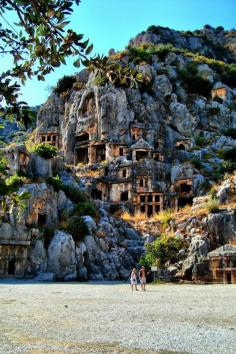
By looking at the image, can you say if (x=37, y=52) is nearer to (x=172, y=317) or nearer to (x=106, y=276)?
(x=172, y=317)

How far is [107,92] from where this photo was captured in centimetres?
7119

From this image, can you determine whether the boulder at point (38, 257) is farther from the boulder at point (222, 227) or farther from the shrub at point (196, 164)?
the shrub at point (196, 164)

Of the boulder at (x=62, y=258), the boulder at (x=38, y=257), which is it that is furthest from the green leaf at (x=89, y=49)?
the boulder at (x=38, y=257)

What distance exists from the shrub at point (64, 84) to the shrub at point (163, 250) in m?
53.7

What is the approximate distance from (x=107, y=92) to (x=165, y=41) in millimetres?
57523

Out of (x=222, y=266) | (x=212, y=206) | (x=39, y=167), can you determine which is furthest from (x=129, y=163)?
(x=222, y=266)

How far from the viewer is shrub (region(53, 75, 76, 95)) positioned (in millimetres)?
83312

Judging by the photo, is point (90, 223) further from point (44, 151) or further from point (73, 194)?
point (44, 151)

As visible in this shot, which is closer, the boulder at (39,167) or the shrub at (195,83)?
the boulder at (39,167)

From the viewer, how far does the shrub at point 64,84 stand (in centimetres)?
8331

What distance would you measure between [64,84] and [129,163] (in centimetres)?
3315

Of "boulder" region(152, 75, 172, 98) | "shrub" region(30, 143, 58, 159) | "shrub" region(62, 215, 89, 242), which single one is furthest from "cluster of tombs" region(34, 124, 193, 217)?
"shrub" region(62, 215, 89, 242)

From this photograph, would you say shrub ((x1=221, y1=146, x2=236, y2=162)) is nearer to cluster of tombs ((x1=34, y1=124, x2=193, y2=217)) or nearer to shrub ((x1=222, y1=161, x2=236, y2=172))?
shrub ((x1=222, y1=161, x2=236, y2=172))

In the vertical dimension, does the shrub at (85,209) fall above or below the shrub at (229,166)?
below
